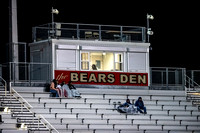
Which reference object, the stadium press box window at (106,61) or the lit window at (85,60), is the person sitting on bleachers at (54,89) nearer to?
the lit window at (85,60)

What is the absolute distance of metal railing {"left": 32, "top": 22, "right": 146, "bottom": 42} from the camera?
117 ft

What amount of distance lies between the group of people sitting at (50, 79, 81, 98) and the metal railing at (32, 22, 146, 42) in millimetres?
2282

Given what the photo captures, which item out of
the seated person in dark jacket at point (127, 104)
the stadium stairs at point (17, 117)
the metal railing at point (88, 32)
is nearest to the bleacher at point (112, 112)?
the stadium stairs at point (17, 117)

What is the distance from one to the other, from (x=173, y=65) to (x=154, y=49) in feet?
4.17

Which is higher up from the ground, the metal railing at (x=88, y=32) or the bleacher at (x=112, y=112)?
the metal railing at (x=88, y=32)

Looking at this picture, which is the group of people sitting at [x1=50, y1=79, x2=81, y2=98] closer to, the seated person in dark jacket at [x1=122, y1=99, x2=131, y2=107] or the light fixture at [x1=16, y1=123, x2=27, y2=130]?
the seated person in dark jacket at [x1=122, y1=99, x2=131, y2=107]

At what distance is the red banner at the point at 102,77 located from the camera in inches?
1396

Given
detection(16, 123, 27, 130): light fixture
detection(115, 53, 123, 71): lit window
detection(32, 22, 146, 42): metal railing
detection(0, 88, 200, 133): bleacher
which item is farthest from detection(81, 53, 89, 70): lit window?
detection(16, 123, 27, 130): light fixture

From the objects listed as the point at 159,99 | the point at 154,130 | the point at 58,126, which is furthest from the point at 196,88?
the point at 58,126

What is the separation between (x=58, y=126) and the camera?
3231 cm

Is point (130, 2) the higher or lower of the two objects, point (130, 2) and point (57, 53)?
the higher

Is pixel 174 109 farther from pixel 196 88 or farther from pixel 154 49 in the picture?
pixel 154 49

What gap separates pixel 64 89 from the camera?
3450 centimetres

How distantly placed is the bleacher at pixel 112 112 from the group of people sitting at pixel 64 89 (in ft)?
0.72
